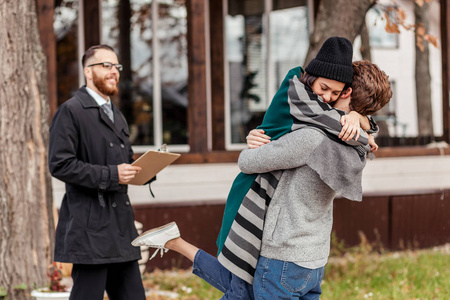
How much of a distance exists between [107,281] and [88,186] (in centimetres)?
68

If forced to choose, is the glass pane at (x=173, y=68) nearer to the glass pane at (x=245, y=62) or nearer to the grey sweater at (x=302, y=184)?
the glass pane at (x=245, y=62)

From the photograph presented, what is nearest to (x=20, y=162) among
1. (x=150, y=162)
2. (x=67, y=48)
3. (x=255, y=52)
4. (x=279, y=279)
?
(x=150, y=162)

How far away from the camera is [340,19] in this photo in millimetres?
6242

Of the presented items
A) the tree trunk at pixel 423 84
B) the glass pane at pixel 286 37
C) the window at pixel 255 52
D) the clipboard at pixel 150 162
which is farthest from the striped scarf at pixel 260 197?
the tree trunk at pixel 423 84

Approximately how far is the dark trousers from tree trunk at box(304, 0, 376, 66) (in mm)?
3158

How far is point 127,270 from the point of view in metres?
3.87

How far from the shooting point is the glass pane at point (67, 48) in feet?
27.7

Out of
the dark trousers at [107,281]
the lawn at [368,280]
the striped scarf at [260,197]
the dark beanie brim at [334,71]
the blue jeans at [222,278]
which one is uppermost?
the dark beanie brim at [334,71]

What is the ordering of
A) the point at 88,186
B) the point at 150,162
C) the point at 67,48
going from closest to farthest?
1. the point at 88,186
2. the point at 150,162
3. the point at 67,48

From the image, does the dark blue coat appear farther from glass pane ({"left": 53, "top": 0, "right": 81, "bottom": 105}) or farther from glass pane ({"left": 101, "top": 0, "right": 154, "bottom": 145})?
glass pane ({"left": 101, "top": 0, "right": 154, "bottom": 145})

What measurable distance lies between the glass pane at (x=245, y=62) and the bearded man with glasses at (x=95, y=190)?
5382mm

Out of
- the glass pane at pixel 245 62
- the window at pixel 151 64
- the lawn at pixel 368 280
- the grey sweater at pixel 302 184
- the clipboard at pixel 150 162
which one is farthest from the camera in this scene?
the glass pane at pixel 245 62

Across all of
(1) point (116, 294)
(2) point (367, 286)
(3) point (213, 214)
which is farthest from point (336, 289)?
(1) point (116, 294)

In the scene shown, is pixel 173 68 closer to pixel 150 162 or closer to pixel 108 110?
pixel 108 110
